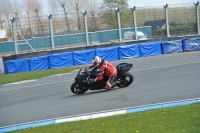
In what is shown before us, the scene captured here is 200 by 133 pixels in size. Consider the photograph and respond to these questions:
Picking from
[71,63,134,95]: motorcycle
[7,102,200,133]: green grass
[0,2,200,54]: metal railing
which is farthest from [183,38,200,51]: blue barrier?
[7,102,200,133]: green grass

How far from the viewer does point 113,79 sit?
1597 centimetres

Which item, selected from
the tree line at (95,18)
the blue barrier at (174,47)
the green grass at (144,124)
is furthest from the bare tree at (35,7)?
the green grass at (144,124)

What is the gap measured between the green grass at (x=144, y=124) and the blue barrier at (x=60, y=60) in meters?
22.5

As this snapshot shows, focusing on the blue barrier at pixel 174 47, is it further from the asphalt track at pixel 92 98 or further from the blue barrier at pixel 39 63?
the asphalt track at pixel 92 98

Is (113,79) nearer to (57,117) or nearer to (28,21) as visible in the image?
(57,117)

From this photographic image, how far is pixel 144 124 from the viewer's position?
28.5 ft

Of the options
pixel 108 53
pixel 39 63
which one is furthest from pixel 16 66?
pixel 108 53

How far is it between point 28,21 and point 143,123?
88.9 ft

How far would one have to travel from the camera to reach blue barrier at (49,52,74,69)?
107ft

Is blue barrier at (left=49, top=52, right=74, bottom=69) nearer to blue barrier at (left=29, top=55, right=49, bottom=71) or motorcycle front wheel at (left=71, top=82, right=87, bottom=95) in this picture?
blue barrier at (left=29, top=55, right=49, bottom=71)

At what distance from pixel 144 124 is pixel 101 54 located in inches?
989

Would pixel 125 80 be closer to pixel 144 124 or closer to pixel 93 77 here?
pixel 93 77

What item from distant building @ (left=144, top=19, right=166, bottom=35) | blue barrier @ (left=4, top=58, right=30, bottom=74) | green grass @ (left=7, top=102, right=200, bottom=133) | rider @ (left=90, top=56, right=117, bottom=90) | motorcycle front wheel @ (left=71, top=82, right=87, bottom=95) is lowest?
blue barrier @ (left=4, top=58, right=30, bottom=74)

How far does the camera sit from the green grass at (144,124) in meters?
8.06
